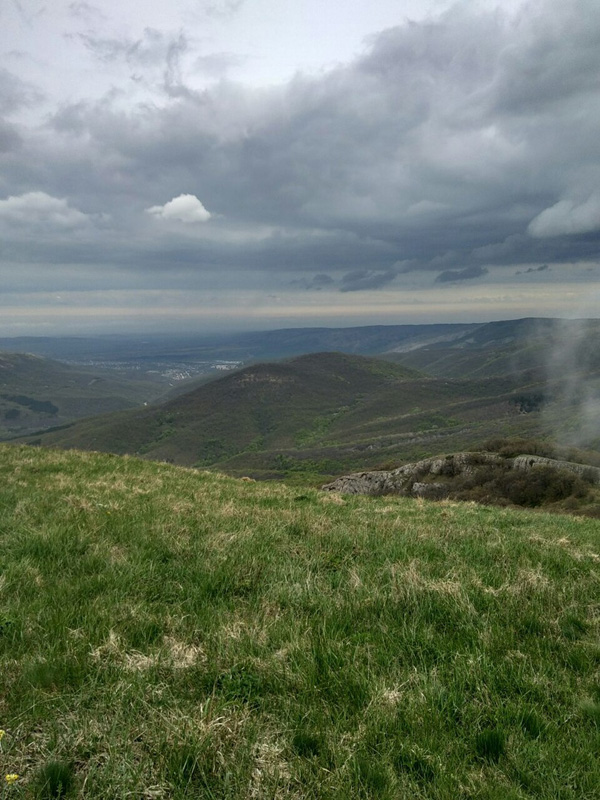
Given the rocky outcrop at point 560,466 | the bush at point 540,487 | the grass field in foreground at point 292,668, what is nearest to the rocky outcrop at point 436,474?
the rocky outcrop at point 560,466

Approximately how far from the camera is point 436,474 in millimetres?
79688

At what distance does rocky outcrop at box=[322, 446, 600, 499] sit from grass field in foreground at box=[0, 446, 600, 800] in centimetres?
6243

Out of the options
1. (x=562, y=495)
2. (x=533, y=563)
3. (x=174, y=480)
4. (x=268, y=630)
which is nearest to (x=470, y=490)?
(x=562, y=495)

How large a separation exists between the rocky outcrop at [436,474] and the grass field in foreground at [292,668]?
62429 mm

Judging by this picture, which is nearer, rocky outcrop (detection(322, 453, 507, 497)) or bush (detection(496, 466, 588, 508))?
bush (detection(496, 466, 588, 508))

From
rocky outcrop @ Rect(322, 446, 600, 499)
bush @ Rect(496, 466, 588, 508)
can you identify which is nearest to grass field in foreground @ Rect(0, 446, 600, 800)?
bush @ Rect(496, 466, 588, 508)

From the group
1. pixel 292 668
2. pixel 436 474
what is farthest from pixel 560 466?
pixel 292 668

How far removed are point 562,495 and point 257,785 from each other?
7158 cm

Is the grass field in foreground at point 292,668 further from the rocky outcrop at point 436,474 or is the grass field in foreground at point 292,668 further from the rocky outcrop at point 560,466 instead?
the rocky outcrop at point 560,466

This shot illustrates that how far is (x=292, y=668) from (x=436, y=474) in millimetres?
80290

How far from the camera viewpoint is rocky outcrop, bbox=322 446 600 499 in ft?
230

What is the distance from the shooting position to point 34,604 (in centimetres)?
549

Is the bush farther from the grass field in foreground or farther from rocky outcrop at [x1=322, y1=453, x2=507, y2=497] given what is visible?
the grass field in foreground

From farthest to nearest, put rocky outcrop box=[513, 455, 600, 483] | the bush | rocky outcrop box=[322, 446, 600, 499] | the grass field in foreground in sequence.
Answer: rocky outcrop box=[322, 446, 600, 499], rocky outcrop box=[513, 455, 600, 483], the bush, the grass field in foreground
